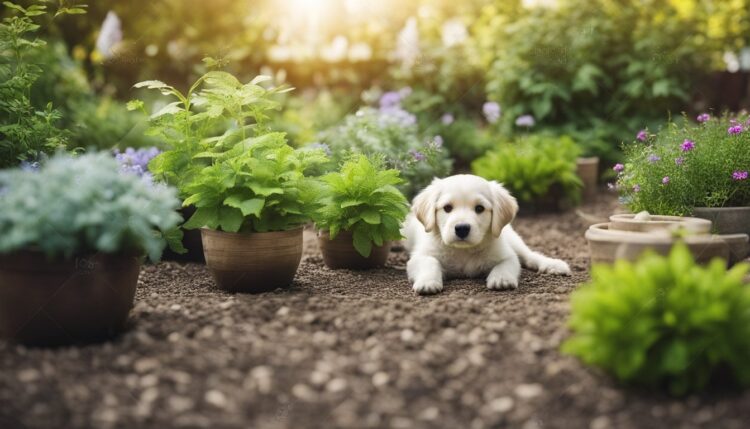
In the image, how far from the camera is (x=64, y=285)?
3.42 meters

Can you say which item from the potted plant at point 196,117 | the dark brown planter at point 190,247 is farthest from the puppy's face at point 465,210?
the dark brown planter at point 190,247

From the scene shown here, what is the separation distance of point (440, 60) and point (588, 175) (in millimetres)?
3590

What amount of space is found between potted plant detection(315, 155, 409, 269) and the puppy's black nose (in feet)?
1.83

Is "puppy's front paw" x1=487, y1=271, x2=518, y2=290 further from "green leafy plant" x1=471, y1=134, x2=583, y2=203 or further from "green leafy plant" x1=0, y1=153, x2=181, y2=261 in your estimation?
"green leafy plant" x1=471, y1=134, x2=583, y2=203

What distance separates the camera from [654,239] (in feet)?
12.0

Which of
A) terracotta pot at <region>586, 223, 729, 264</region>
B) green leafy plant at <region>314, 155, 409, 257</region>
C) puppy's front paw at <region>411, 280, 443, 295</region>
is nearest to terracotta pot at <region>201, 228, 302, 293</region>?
green leafy plant at <region>314, 155, 409, 257</region>

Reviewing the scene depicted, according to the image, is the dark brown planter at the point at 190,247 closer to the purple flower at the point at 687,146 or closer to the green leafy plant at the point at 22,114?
the green leafy plant at the point at 22,114

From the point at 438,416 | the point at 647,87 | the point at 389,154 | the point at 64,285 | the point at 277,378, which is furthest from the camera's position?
the point at 647,87

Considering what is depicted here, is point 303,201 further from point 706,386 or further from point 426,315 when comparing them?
point 706,386

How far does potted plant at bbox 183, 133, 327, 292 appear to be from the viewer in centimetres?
437

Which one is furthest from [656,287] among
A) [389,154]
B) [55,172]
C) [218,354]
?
[389,154]

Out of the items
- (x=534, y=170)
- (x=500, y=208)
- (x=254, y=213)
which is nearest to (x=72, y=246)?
(x=254, y=213)

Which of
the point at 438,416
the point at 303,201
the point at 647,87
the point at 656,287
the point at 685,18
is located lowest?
the point at 438,416

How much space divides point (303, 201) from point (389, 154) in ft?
7.56
